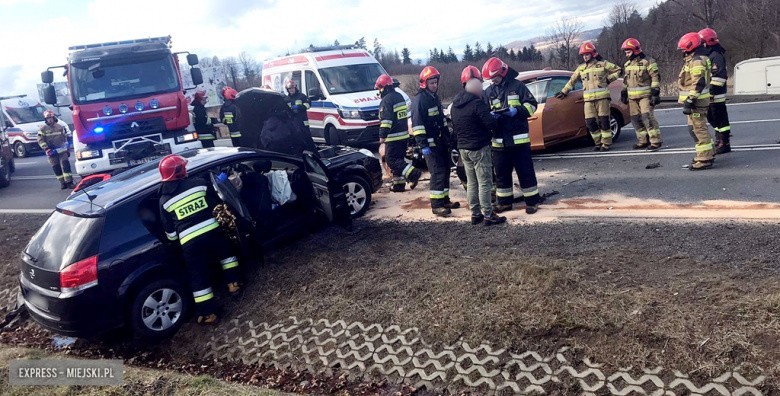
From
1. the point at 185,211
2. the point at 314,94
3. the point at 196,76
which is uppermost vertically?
the point at 196,76

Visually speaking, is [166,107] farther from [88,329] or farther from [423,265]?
[423,265]

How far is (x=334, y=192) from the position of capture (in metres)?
6.36

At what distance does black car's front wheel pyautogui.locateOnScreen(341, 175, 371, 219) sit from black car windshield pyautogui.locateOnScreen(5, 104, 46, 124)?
21063mm

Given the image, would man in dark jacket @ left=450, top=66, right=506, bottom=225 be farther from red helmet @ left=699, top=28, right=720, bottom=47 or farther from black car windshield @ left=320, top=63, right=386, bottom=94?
black car windshield @ left=320, top=63, right=386, bottom=94

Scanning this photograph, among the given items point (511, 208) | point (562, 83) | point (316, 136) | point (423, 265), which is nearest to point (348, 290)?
point (423, 265)

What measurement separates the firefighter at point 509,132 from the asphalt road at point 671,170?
95 cm

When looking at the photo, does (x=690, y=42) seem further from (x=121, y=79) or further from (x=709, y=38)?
(x=121, y=79)

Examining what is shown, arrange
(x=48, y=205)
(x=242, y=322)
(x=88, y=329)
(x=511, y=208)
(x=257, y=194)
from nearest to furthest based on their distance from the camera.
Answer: (x=88, y=329), (x=242, y=322), (x=257, y=194), (x=511, y=208), (x=48, y=205)

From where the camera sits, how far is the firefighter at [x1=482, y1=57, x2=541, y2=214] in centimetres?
659

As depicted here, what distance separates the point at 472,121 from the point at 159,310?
3.75m

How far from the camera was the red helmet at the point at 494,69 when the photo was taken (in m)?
6.61

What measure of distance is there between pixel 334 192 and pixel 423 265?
5.14ft

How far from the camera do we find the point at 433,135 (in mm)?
7047

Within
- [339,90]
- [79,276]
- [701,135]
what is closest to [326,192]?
[79,276]
